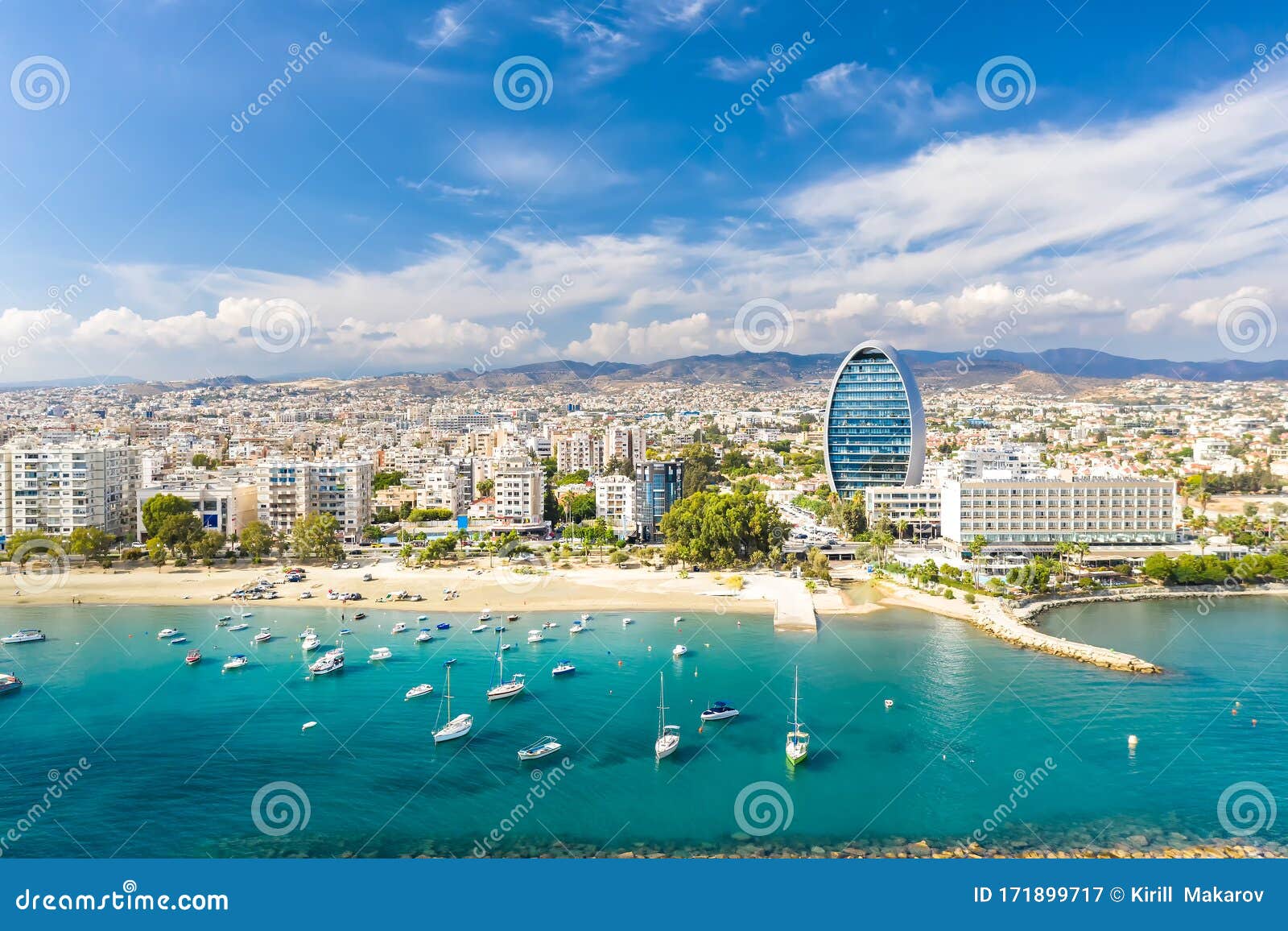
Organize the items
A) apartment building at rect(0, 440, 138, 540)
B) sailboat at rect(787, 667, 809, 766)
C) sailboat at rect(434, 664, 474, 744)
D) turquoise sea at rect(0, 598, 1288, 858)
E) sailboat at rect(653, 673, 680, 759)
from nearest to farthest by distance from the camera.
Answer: turquoise sea at rect(0, 598, 1288, 858) < sailboat at rect(787, 667, 809, 766) < sailboat at rect(653, 673, 680, 759) < sailboat at rect(434, 664, 474, 744) < apartment building at rect(0, 440, 138, 540)

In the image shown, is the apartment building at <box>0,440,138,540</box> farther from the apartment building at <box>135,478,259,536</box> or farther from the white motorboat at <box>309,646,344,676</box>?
the white motorboat at <box>309,646,344,676</box>

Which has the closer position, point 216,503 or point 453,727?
point 453,727

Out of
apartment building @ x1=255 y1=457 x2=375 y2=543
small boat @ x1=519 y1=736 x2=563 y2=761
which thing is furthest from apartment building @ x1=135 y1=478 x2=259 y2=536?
small boat @ x1=519 y1=736 x2=563 y2=761

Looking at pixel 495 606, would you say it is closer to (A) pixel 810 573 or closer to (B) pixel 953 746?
(A) pixel 810 573

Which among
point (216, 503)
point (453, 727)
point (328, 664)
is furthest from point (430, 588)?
point (216, 503)

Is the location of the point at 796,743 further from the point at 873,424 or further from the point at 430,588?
the point at 873,424

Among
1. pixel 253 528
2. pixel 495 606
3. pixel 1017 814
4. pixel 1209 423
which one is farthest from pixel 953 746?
pixel 1209 423
